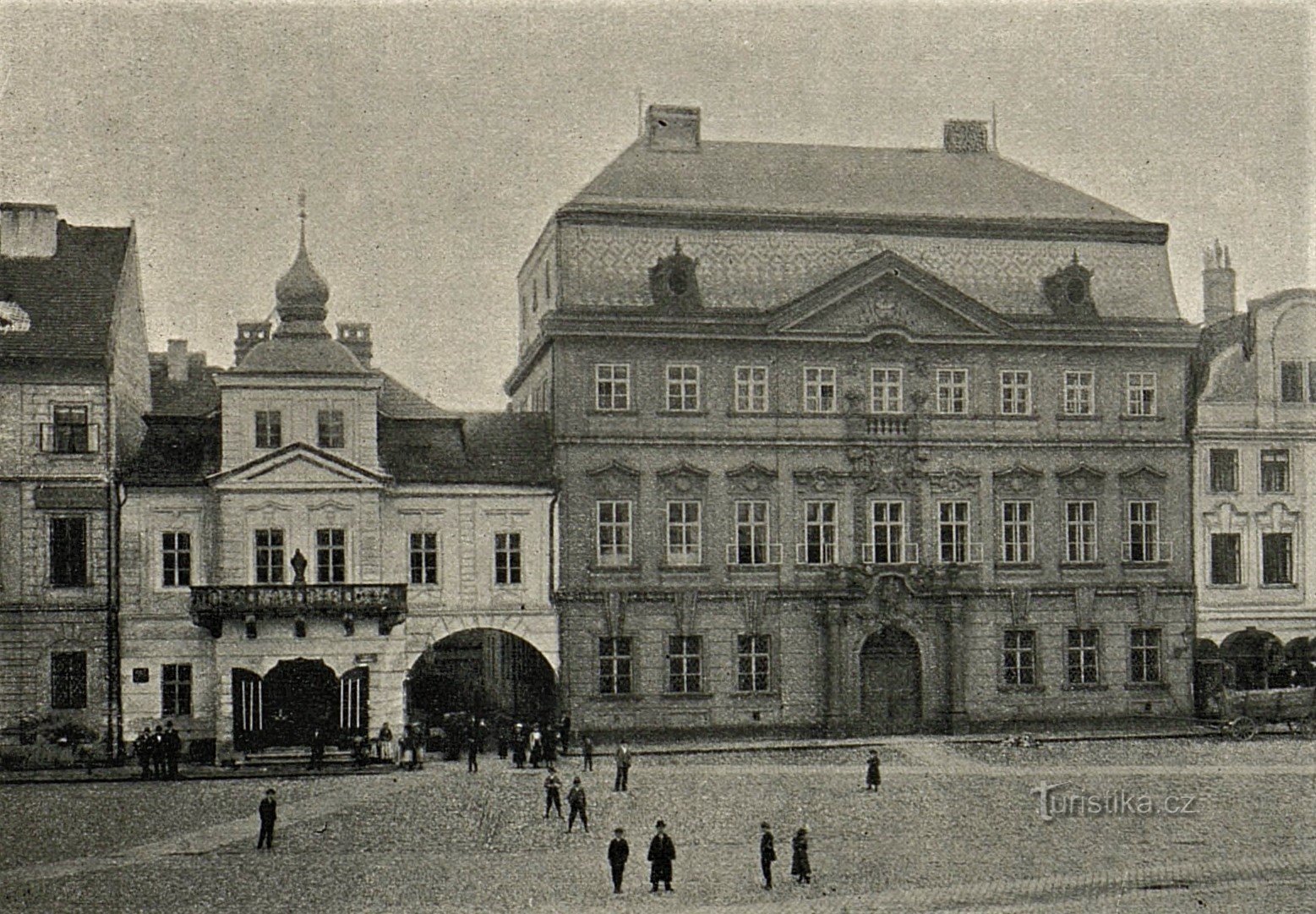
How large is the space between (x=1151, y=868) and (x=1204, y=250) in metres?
32.5

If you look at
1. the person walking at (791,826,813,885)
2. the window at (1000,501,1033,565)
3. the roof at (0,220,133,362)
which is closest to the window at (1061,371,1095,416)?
the window at (1000,501,1033,565)

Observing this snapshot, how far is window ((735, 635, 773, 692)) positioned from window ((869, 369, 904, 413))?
7.32 metres

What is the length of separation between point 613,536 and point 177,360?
25350 millimetres

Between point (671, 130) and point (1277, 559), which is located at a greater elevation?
point (671, 130)

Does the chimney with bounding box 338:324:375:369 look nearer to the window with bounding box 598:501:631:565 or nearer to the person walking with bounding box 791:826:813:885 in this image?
the window with bounding box 598:501:631:565

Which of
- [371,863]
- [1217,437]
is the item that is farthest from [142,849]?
[1217,437]

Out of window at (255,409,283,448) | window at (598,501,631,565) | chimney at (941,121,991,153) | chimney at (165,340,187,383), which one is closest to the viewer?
window at (255,409,283,448)

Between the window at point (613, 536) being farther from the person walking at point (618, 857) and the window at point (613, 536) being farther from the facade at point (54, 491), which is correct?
the person walking at point (618, 857)

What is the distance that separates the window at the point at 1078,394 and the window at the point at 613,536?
13.4m

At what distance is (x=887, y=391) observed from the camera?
46.4 meters

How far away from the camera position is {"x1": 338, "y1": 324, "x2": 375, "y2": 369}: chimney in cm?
6253

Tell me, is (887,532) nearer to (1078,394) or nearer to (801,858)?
(1078,394)

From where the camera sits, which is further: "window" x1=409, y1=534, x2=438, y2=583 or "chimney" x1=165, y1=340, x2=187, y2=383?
"chimney" x1=165, y1=340, x2=187, y2=383

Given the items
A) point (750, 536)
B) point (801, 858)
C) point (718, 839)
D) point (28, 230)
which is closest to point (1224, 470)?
point (750, 536)
